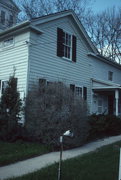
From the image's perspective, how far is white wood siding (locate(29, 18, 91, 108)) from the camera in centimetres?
1163

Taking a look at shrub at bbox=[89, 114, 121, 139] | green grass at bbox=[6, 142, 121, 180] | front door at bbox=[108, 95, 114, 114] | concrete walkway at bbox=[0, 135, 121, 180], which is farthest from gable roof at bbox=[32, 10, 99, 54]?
green grass at bbox=[6, 142, 121, 180]

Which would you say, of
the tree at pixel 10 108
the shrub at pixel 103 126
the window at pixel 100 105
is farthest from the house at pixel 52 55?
the shrub at pixel 103 126

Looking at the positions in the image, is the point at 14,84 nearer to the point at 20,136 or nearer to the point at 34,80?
the point at 34,80

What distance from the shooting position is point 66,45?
13.8 m

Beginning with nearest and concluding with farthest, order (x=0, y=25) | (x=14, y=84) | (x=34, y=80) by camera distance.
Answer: (x=14, y=84)
(x=34, y=80)
(x=0, y=25)

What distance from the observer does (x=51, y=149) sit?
8.48 meters

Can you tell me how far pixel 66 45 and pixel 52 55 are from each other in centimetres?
161

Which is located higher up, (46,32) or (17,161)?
(46,32)

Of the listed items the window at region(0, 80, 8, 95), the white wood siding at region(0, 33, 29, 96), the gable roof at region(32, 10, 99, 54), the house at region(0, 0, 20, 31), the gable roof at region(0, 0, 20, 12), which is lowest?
the window at region(0, 80, 8, 95)

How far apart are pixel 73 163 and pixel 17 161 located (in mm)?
1780

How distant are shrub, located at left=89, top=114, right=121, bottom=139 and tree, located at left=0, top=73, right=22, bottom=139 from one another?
13.2ft

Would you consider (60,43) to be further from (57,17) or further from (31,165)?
(31,165)

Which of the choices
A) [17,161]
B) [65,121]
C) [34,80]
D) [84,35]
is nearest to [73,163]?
[17,161]

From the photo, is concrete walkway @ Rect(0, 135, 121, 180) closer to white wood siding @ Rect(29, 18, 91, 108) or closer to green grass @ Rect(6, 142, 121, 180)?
green grass @ Rect(6, 142, 121, 180)
